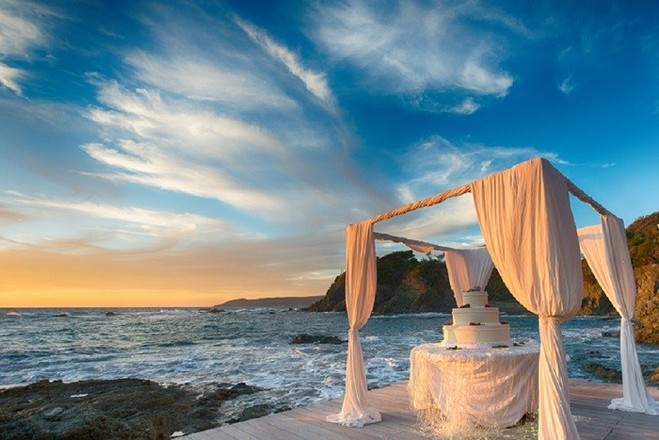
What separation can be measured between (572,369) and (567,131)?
22.9 feet

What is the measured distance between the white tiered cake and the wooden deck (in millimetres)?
1100

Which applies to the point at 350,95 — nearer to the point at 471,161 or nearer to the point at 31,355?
→ the point at 471,161

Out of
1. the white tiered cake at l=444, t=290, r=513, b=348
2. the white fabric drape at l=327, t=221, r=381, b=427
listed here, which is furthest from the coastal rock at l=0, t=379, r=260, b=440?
the white tiered cake at l=444, t=290, r=513, b=348

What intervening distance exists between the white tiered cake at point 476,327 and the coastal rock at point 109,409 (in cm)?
418

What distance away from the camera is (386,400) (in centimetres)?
598

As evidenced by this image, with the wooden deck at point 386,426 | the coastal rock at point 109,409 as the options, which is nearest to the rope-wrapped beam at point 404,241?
the wooden deck at point 386,426

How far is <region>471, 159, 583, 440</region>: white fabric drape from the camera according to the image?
10.9 feet

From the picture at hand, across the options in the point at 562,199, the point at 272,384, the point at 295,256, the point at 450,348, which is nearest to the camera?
the point at 562,199

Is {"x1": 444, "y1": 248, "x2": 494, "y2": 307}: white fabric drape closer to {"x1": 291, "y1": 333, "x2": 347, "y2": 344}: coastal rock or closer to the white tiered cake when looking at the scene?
the white tiered cake

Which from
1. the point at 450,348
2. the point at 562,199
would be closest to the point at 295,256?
the point at 450,348

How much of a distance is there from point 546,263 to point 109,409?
8367 millimetres

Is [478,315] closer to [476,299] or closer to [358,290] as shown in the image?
[476,299]

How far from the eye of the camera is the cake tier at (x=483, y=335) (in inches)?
200

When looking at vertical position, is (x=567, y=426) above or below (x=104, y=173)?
below
